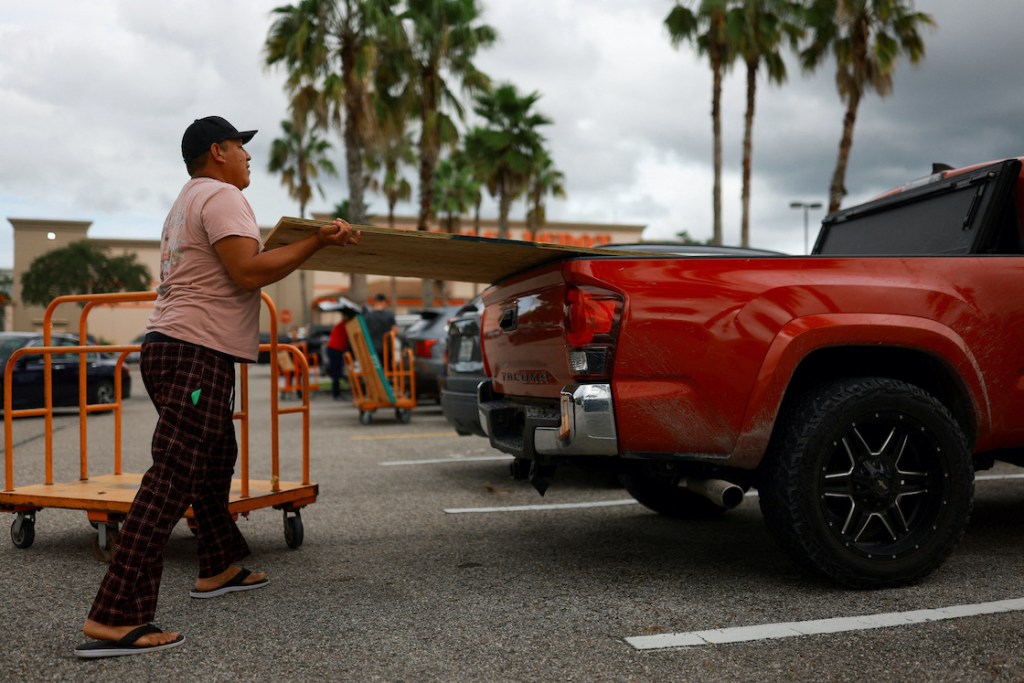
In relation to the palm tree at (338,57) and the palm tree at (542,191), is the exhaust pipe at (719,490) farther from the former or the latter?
the palm tree at (542,191)

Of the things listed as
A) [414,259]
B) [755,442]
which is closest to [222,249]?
[414,259]

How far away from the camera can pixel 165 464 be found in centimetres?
344

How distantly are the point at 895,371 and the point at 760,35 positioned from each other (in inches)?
895

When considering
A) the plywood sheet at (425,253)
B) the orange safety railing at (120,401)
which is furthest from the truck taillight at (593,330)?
the orange safety railing at (120,401)

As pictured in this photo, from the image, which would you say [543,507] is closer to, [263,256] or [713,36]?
[263,256]

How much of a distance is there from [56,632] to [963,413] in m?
3.92

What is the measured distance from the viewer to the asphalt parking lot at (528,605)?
3039 millimetres

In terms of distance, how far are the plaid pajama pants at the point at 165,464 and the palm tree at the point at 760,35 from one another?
23429 mm

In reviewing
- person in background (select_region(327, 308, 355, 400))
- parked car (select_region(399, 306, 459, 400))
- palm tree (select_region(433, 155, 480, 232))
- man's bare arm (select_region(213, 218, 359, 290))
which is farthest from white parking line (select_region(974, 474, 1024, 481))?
palm tree (select_region(433, 155, 480, 232))

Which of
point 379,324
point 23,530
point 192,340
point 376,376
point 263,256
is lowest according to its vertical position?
point 23,530

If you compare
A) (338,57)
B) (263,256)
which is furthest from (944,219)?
(338,57)

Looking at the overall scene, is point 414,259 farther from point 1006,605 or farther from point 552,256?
point 1006,605

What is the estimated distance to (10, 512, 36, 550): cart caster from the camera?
4918 mm

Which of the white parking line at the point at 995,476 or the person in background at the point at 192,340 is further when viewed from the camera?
the white parking line at the point at 995,476
